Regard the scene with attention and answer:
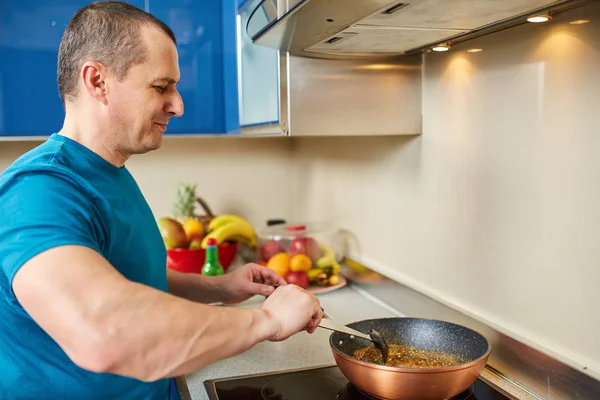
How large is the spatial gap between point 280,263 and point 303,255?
81mm

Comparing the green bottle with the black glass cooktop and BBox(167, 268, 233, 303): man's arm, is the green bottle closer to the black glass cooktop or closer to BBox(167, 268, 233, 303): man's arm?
BBox(167, 268, 233, 303): man's arm

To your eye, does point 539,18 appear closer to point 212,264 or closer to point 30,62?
point 212,264

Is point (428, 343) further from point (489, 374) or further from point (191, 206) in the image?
point (191, 206)

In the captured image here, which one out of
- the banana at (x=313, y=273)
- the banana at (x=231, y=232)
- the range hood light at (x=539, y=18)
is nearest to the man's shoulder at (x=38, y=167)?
the range hood light at (x=539, y=18)

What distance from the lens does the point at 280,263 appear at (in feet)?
6.38

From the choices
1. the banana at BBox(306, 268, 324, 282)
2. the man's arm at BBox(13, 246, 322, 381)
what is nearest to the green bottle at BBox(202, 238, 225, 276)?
the banana at BBox(306, 268, 324, 282)

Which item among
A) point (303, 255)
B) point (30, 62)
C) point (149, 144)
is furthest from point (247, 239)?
point (149, 144)

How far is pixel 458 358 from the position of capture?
1211mm

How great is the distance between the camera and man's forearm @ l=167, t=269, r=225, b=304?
1.37 meters

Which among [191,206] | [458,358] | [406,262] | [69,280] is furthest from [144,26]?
[191,206]

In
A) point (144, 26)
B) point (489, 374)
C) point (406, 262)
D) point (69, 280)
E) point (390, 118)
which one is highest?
point (144, 26)

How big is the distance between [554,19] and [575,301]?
499 millimetres

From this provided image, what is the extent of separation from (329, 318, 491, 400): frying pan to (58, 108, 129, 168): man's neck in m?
0.52

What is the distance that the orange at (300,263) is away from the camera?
1942 mm
